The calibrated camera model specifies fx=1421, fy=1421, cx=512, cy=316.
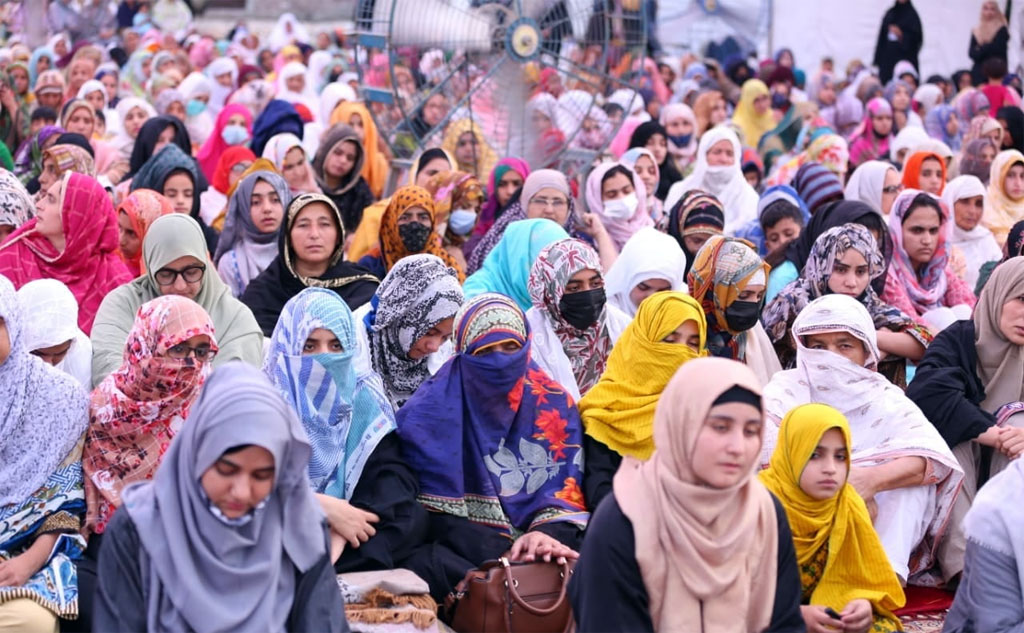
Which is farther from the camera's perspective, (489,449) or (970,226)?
(970,226)

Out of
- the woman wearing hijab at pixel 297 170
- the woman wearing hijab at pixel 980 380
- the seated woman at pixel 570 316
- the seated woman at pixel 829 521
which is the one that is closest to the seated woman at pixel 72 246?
the seated woman at pixel 570 316

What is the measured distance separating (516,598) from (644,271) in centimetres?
201

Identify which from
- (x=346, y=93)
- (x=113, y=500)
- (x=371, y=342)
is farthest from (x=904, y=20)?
(x=113, y=500)

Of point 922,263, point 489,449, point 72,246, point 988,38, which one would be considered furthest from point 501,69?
point 988,38

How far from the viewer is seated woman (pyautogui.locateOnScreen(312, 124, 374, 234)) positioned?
778cm

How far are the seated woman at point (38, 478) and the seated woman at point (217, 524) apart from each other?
56 centimetres

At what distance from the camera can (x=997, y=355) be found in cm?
486

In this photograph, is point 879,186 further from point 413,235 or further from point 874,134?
point 874,134

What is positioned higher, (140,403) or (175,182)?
(175,182)

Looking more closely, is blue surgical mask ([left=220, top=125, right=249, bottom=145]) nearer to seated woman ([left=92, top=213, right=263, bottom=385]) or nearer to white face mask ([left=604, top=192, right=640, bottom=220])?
white face mask ([left=604, top=192, right=640, bottom=220])

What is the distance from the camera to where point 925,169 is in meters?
8.05

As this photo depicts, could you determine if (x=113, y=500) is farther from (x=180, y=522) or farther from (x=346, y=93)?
(x=346, y=93)

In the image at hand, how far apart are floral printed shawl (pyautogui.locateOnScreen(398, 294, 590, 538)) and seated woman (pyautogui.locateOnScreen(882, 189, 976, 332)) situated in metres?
2.40

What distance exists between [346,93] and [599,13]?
3994 millimetres
